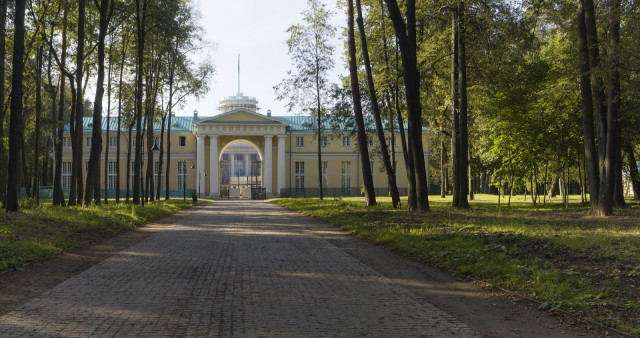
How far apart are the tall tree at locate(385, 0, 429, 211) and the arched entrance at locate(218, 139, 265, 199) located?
4106 centimetres

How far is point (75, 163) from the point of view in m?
25.2

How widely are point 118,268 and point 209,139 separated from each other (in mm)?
60882

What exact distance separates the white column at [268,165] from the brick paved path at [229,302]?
190 ft

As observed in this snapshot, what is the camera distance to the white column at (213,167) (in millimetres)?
66562

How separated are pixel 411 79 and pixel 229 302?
47.1 feet

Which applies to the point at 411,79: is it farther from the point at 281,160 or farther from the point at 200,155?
the point at 281,160

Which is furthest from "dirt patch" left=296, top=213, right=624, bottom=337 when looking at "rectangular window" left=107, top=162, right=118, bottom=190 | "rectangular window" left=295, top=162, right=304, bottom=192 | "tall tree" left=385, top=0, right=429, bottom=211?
"rectangular window" left=107, top=162, right=118, bottom=190

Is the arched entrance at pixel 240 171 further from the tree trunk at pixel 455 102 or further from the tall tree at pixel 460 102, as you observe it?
the tall tree at pixel 460 102

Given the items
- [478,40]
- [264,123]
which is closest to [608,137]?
[478,40]

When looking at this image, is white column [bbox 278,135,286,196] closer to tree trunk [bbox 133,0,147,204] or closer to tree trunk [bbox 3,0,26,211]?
tree trunk [bbox 133,0,147,204]

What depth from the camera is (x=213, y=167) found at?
66750mm

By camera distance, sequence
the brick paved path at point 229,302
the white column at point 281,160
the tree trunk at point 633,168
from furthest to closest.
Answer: the white column at point 281,160 < the tree trunk at point 633,168 < the brick paved path at point 229,302

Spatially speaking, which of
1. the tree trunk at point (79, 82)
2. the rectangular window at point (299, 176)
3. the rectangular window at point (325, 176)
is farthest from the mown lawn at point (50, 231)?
the rectangular window at point (325, 176)

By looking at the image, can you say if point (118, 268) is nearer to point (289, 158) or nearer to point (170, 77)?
point (170, 77)
